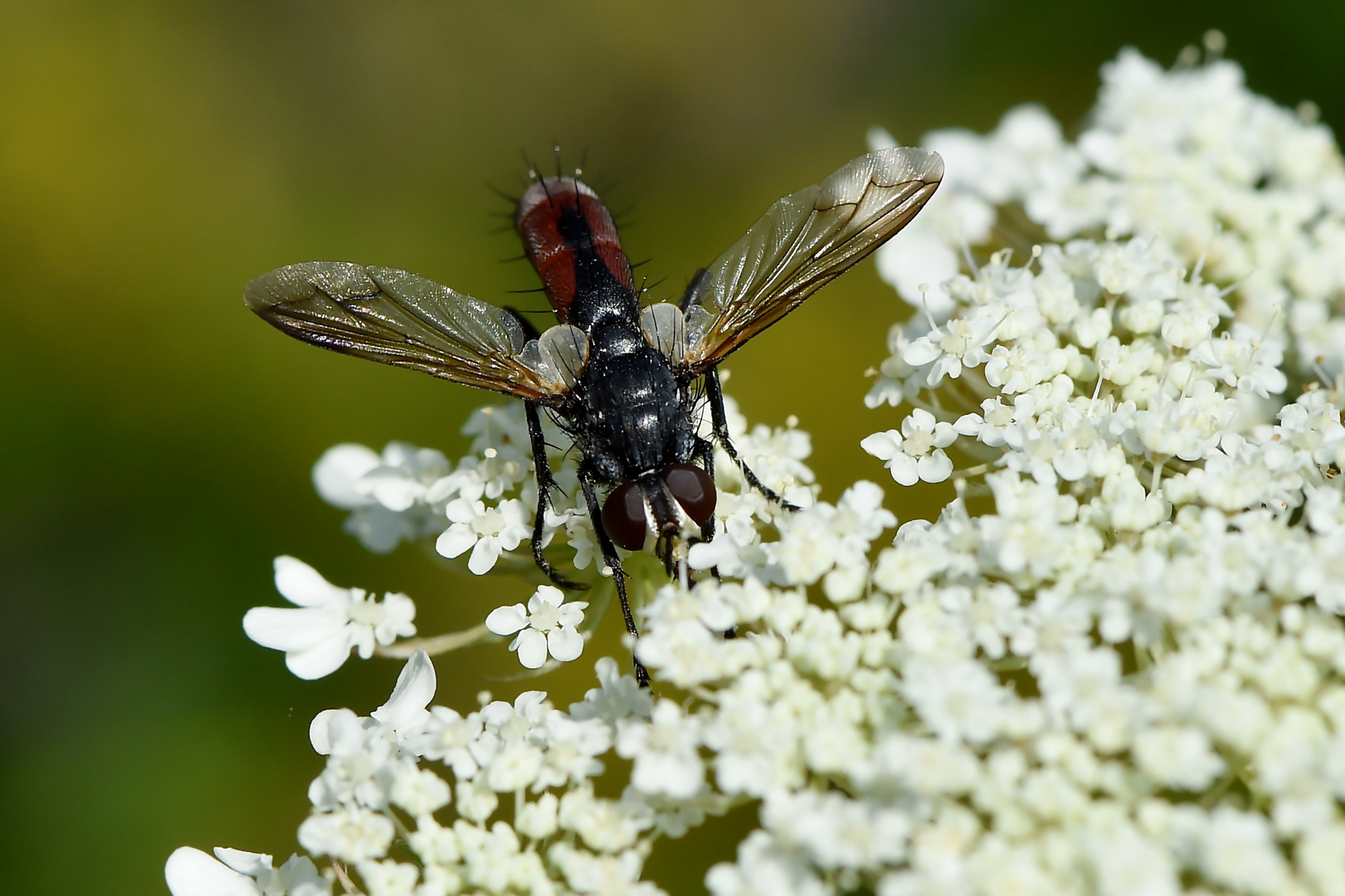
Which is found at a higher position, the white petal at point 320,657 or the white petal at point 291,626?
the white petal at point 291,626

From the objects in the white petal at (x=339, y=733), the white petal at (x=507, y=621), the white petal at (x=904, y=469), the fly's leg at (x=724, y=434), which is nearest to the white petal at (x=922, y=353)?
the white petal at (x=904, y=469)

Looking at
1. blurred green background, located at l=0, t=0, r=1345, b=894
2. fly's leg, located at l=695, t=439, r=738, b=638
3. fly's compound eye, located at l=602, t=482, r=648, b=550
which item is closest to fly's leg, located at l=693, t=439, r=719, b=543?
fly's leg, located at l=695, t=439, r=738, b=638

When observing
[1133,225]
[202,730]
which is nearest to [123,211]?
[202,730]

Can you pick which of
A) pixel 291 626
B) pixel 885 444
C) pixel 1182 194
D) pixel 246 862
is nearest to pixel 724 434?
pixel 885 444

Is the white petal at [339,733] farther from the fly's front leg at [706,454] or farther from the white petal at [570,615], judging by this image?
the fly's front leg at [706,454]

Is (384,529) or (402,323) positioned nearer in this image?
(402,323)

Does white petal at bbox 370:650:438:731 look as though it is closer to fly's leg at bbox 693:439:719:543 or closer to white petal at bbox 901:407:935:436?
fly's leg at bbox 693:439:719:543

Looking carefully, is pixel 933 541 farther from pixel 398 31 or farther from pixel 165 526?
pixel 398 31

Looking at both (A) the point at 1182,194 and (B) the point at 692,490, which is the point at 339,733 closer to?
(B) the point at 692,490
